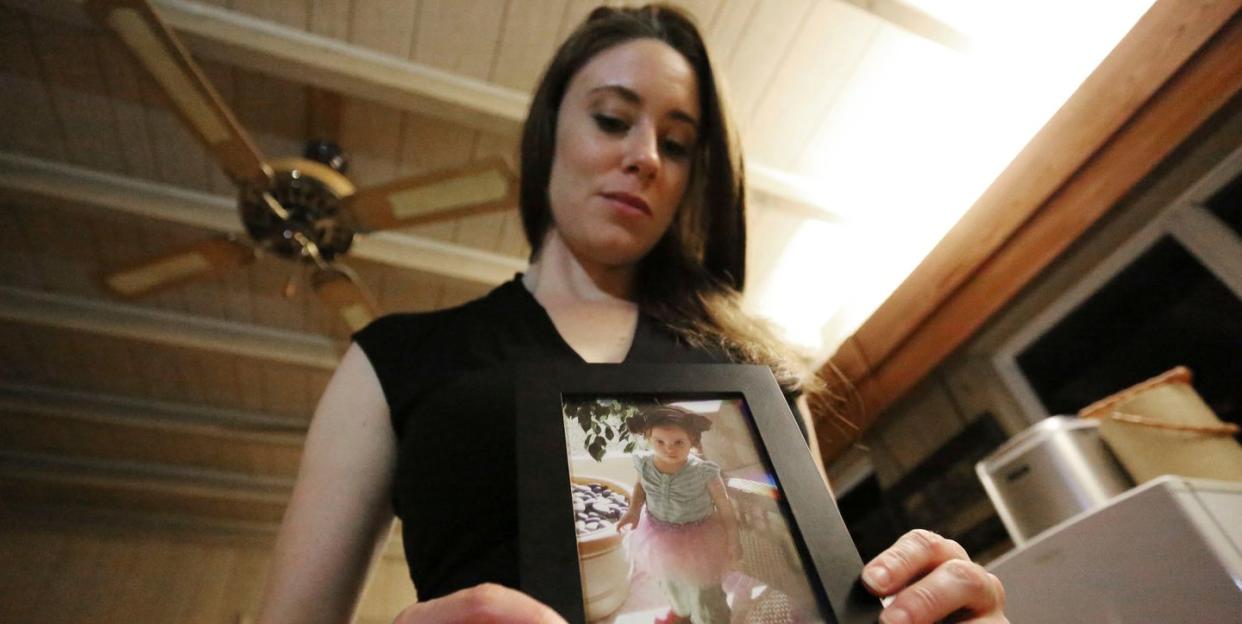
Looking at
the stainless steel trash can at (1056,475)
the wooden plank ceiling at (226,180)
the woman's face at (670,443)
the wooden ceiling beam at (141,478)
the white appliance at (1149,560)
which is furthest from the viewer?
the wooden ceiling beam at (141,478)

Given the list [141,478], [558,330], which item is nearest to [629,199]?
[558,330]

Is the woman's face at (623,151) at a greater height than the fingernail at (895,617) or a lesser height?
greater

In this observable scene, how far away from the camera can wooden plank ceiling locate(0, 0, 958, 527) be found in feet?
6.93

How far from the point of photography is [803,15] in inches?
82.5

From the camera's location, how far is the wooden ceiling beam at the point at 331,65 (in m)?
1.99

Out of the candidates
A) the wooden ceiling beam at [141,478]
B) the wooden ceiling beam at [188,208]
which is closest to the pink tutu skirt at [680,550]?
the wooden ceiling beam at [188,208]

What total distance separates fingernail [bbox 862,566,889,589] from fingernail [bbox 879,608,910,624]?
0.02 meters

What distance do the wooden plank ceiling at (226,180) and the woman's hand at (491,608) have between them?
5.96 ft

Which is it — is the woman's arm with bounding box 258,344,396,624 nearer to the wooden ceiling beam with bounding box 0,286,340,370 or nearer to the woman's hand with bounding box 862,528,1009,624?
the woman's hand with bounding box 862,528,1009,624

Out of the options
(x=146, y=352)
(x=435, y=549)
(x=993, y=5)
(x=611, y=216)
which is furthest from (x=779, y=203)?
(x=146, y=352)

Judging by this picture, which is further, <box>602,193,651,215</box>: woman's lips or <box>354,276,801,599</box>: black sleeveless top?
<box>602,193,651,215</box>: woman's lips

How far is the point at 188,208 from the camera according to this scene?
2.56 metres

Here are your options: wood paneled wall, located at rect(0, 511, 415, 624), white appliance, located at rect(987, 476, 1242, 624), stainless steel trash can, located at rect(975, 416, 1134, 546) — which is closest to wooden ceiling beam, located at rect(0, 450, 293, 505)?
wood paneled wall, located at rect(0, 511, 415, 624)

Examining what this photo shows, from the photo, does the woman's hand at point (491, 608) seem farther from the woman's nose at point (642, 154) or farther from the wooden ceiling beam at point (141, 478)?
the wooden ceiling beam at point (141, 478)
